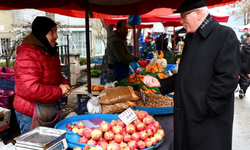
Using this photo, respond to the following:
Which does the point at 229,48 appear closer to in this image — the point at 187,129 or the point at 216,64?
the point at 216,64

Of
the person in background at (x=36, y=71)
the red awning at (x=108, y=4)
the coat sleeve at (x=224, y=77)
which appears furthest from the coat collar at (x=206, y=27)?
the red awning at (x=108, y=4)

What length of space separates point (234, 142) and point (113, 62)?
2.95 meters

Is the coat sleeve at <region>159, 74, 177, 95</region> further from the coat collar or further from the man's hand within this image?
the coat collar

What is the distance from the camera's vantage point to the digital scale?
4.43ft

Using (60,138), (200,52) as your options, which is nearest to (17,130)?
(60,138)

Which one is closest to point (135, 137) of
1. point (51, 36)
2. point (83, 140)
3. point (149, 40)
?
point (83, 140)

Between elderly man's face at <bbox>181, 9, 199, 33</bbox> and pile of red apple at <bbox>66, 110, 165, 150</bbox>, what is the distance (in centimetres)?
87

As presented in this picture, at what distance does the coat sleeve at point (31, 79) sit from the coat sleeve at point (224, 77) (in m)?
1.48

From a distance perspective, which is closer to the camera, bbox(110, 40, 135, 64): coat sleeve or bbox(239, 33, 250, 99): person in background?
bbox(110, 40, 135, 64): coat sleeve

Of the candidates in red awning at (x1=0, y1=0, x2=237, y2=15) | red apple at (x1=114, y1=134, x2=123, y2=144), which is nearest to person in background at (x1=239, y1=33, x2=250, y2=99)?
red awning at (x1=0, y1=0, x2=237, y2=15)

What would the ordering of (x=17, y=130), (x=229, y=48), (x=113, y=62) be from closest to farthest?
(x=229, y=48)
(x=17, y=130)
(x=113, y=62)

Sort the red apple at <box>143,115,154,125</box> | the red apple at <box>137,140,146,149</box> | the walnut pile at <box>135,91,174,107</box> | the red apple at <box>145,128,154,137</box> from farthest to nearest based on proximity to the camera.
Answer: the walnut pile at <box>135,91,174,107</box> < the red apple at <box>143,115,154,125</box> < the red apple at <box>145,128,154,137</box> < the red apple at <box>137,140,146,149</box>

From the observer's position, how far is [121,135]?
165 centimetres

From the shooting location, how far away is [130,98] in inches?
93.0
